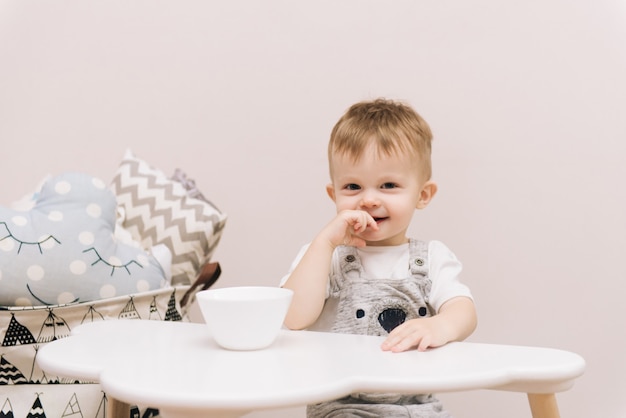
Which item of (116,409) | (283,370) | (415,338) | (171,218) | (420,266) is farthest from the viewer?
(171,218)

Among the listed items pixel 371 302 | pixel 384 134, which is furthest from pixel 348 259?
pixel 384 134

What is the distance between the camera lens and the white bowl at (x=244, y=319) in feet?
2.54

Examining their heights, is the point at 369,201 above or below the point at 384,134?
below

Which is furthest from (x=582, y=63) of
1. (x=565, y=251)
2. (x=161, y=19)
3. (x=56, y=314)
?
(x=56, y=314)

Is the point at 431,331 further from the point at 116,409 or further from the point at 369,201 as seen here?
the point at 116,409

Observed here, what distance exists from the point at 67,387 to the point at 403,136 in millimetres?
697

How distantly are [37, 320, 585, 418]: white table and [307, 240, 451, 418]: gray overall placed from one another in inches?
6.7

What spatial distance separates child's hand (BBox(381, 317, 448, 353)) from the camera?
0.82 m

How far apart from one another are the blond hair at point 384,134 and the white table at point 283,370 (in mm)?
336

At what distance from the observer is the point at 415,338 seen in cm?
83

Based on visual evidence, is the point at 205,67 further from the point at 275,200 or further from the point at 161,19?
the point at 275,200

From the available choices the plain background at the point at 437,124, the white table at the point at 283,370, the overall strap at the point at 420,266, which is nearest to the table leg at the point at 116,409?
the white table at the point at 283,370

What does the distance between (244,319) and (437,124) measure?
0.91m

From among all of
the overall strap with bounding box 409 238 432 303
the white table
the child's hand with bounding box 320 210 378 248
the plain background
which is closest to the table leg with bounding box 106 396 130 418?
the white table
